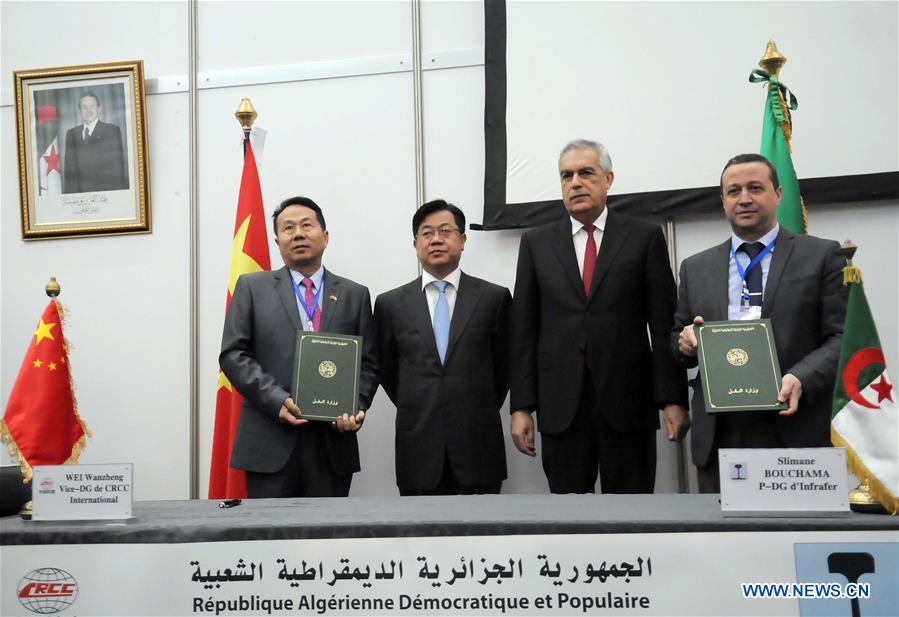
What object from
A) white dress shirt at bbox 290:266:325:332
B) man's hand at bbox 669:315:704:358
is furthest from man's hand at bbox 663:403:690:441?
white dress shirt at bbox 290:266:325:332

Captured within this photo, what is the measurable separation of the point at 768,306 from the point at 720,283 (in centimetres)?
16

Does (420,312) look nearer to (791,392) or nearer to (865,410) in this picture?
(791,392)

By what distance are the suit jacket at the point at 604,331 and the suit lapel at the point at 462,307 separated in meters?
0.22

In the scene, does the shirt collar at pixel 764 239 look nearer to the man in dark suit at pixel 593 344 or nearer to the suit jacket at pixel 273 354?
the man in dark suit at pixel 593 344

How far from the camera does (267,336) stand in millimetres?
2965

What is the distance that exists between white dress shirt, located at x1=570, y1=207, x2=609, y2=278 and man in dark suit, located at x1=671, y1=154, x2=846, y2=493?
1.22 ft

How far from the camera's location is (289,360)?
2.91 m

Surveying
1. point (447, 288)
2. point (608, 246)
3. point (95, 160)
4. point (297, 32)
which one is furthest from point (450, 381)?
point (95, 160)

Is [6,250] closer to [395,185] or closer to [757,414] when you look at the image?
[395,185]

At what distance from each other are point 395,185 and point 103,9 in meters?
1.88

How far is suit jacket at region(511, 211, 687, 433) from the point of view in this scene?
271cm

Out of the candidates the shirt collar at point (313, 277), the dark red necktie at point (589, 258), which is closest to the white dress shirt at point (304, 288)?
the shirt collar at point (313, 277)

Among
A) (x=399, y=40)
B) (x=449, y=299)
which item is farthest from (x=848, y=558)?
(x=399, y=40)

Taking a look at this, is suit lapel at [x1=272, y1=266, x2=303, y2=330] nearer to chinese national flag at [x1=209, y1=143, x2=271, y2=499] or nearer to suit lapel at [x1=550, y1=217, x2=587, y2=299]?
chinese national flag at [x1=209, y1=143, x2=271, y2=499]
